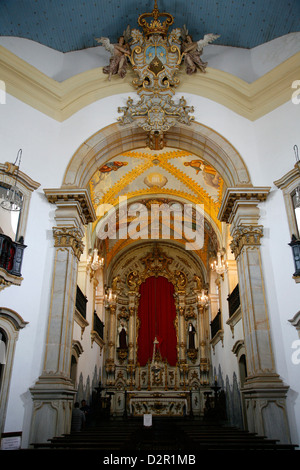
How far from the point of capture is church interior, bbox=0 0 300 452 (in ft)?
26.2

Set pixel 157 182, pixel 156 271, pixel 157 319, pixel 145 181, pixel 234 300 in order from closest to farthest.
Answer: pixel 234 300 → pixel 145 181 → pixel 157 182 → pixel 157 319 → pixel 156 271

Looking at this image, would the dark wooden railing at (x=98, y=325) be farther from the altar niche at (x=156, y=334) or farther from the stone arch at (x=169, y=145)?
the stone arch at (x=169, y=145)

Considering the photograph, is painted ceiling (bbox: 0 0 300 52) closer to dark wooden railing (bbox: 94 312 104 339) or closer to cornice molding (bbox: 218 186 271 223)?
cornice molding (bbox: 218 186 271 223)

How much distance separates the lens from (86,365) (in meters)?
14.1

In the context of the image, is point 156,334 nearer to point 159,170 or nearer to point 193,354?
point 193,354

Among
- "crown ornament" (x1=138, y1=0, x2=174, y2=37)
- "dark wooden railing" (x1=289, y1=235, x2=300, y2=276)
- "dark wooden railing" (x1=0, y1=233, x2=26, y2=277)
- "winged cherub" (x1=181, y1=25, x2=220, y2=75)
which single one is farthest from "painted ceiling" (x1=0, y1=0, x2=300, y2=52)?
"dark wooden railing" (x1=289, y1=235, x2=300, y2=276)

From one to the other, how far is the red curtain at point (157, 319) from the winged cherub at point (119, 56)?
37.4 feet

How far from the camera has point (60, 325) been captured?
849 centimetres

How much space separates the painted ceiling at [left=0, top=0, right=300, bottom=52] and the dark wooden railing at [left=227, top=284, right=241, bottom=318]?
7.06 m

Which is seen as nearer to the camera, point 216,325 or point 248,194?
point 248,194

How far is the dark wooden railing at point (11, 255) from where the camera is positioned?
26.8 ft

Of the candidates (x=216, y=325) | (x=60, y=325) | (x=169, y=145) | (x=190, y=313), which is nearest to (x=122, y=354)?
(x=190, y=313)

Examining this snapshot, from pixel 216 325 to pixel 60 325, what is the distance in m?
9.17
